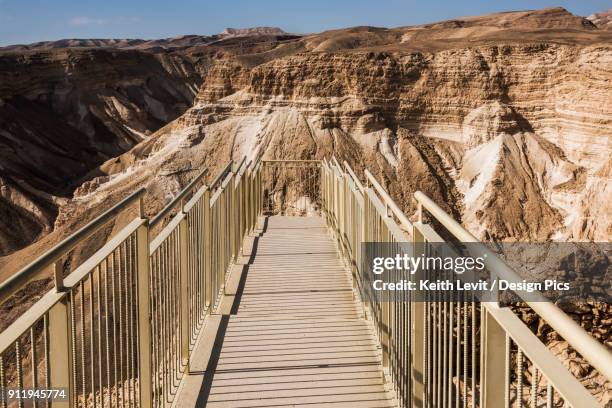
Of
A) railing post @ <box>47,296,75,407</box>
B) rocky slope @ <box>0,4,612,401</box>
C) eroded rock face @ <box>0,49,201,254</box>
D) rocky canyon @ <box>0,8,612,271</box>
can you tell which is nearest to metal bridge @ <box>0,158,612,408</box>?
railing post @ <box>47,296,75,407</box>

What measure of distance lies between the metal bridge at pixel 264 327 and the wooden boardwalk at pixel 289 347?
17 mm

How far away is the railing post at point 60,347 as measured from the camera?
9.09ft

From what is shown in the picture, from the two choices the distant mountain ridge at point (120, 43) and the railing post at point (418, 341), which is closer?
the railing post at point (418, 341)

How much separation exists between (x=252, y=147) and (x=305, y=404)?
2778cm

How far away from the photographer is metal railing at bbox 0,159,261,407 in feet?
8.91

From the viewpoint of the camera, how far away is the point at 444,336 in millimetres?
3588

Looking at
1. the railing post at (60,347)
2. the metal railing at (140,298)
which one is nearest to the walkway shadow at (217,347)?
the metal railing at (140,298)

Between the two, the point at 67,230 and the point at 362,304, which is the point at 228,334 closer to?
the point at 362,304

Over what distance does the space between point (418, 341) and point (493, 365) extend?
157 cm

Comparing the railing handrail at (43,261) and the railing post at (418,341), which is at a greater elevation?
the railing handrail at (43,261)

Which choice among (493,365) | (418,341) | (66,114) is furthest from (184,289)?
(66,114)

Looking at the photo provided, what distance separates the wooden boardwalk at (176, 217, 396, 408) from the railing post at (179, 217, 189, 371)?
23 cm

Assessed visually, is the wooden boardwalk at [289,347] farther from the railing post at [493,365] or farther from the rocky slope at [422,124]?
the rocky slope at [422,124]

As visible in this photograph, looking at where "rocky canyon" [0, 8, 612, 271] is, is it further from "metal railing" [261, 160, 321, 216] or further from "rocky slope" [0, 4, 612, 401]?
"metal railing" [261, 160, 321, 216]
